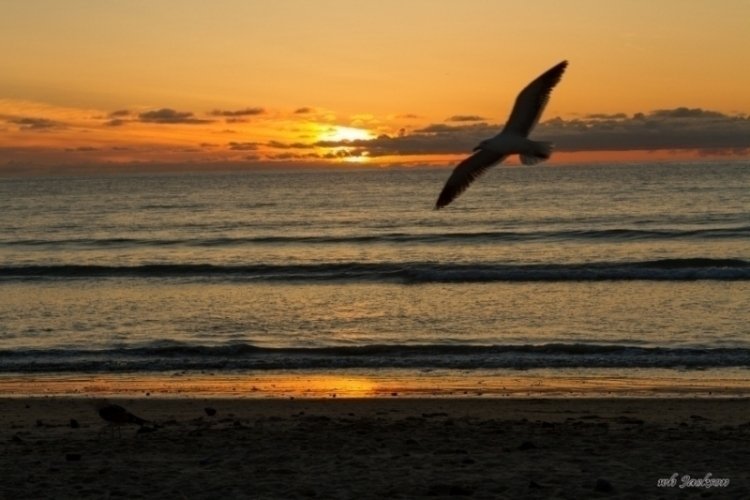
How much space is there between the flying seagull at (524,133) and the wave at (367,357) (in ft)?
20.3

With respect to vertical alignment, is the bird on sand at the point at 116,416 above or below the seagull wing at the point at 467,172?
below

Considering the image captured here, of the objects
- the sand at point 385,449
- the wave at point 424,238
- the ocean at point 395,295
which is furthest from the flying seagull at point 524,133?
the wave at point 424,238

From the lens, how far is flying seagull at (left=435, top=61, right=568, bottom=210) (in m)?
8.91

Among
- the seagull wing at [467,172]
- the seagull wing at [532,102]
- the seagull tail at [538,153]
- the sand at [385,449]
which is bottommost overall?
the sand at [385,449]

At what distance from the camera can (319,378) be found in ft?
48.5

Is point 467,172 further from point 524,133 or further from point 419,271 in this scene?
point 419,271

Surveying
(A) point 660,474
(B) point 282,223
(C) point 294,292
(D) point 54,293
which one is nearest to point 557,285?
(C) point 294,292

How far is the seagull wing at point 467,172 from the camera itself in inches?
383

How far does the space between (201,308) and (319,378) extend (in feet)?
27.6

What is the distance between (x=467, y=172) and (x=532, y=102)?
1.21 metres

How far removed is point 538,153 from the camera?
29.6ft

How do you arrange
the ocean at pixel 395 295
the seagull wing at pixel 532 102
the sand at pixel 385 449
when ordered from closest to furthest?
the sand at pixel 385 449 < the seagull wing at pixel 532 102 < the ocean at pixel 395 295

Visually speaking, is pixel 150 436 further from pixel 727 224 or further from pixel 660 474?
pixel 727 224

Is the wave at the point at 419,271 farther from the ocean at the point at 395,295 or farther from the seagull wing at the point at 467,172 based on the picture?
the seagull wing at the point at 467,172
